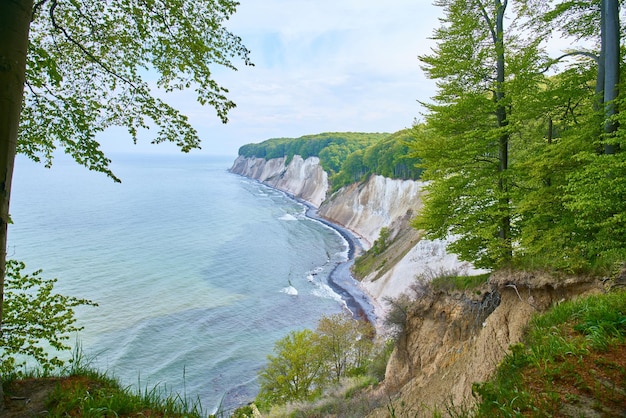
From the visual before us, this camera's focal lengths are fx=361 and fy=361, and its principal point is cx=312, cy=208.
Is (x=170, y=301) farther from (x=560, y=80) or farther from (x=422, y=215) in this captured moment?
(x=560, y=80)

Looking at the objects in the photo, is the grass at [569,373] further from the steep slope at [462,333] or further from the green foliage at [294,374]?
the green foliage at [294,374]

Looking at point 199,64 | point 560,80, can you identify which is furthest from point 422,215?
point 199,64

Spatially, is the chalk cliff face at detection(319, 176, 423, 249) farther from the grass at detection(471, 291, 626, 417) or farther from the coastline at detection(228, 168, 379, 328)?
the grass at detection(471, 291, 626, 417)

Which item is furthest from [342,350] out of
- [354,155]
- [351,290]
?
[354,155]

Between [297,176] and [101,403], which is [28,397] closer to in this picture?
[101,403]

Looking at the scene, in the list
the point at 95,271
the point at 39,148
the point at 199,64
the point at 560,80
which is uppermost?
the point at 560,80

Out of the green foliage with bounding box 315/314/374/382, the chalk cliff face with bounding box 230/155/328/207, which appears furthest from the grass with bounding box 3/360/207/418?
the chalk cliff face with bounding box 230/155/328/207
